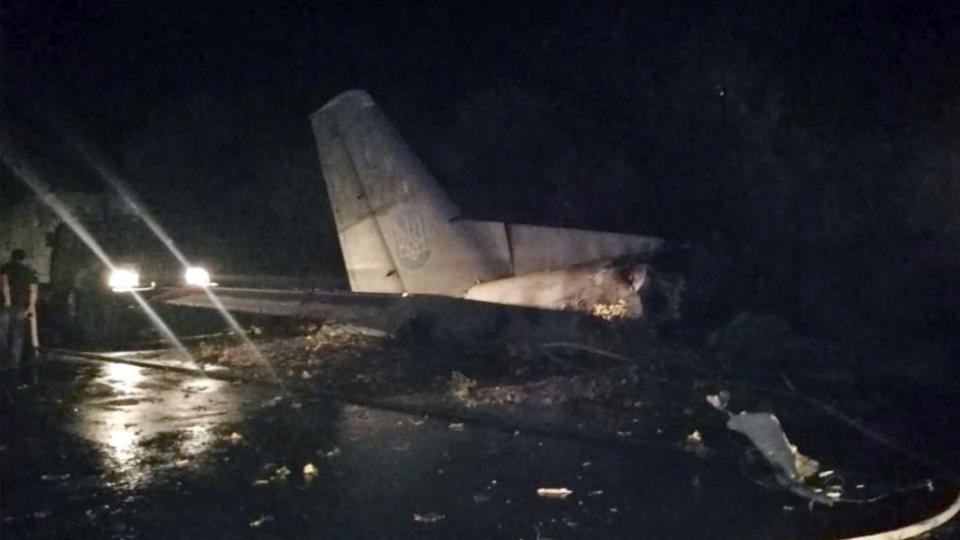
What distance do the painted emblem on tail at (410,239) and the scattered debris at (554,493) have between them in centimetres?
743

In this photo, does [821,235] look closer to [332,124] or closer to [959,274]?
[959,274]

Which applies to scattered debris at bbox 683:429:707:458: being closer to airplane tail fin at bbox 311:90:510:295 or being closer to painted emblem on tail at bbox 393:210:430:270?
airplane tail fin at bbox 311:90:510:295

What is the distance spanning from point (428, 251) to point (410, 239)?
40 cm

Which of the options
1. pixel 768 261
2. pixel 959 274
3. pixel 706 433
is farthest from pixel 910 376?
pixel 706 433

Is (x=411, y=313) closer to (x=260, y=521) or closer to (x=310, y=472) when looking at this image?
(x=310, y=472)

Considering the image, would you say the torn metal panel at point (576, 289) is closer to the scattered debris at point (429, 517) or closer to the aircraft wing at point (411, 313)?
the aircraft wing at point (411, 313)

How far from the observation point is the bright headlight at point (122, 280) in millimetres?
20156

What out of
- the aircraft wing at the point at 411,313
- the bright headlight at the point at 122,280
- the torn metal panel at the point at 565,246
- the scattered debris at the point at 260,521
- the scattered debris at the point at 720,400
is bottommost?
the scattered debris at the point at 260,521

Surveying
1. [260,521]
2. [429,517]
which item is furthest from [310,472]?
[429,517]

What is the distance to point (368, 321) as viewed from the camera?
481 inches

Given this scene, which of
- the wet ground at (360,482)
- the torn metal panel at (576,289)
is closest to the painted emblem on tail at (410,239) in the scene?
the torn metal panel at (576,289)

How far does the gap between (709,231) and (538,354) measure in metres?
2.76

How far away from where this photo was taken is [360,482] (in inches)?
275

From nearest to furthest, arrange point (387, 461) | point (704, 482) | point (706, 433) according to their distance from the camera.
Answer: point (704, 482), point (387, 461), point (706, 433)
